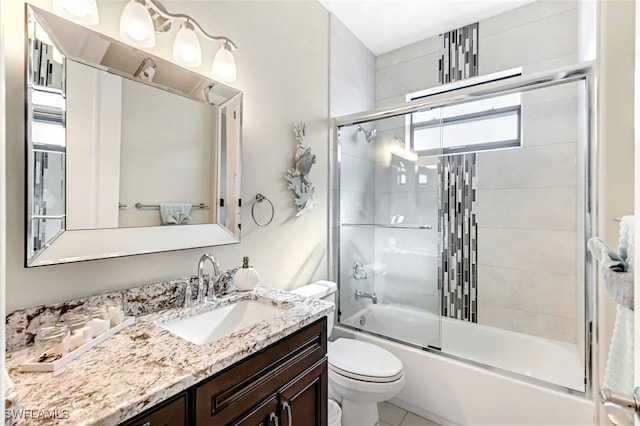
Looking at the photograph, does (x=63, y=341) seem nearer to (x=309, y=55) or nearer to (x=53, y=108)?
(x=53, y=108)

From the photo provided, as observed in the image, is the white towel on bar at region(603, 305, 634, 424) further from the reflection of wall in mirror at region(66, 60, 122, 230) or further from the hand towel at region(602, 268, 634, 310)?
the reflection of wall in mirror at region(66, 60, 122, 230)

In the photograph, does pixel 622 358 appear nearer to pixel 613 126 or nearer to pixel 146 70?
pixel 613 126

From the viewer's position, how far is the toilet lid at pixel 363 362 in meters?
1.55

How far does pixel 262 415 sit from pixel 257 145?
130 centimetres

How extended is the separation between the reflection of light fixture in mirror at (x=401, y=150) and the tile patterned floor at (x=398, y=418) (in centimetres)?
172

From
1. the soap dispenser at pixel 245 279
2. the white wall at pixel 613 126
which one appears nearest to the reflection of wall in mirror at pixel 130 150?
the soap dispenser at pixel 245 279

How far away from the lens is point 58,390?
26.7 inches

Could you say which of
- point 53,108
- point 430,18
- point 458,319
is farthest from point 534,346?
point 53,108

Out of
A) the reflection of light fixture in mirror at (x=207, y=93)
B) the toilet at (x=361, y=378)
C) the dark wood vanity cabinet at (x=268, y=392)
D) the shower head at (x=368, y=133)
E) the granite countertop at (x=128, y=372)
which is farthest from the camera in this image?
the shower head at (x=368, y=133)

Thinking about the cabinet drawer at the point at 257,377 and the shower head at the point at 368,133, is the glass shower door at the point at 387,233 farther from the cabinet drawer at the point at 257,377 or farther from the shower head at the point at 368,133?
the cabinet drawer at the point at 257,377

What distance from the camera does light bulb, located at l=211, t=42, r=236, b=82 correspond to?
1443mm

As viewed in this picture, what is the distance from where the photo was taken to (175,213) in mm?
1312

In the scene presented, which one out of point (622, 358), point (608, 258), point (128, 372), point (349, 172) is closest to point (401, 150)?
point (349, 172)

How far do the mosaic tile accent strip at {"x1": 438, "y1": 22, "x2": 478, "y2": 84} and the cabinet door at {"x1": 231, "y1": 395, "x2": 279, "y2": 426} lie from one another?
2.69 meters
